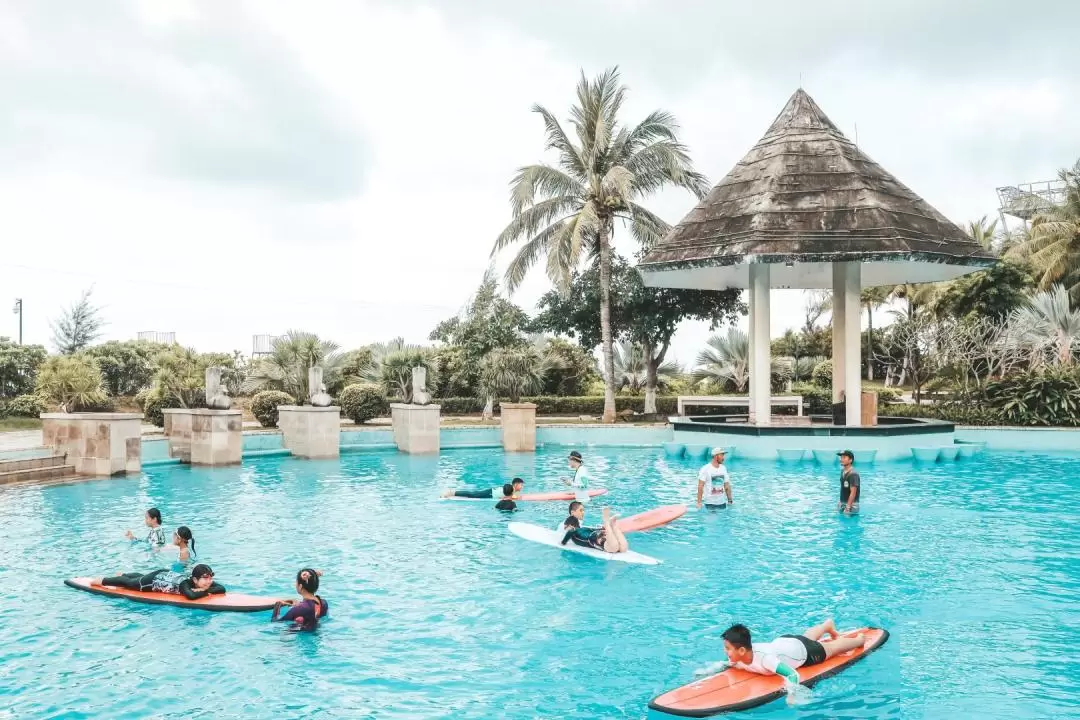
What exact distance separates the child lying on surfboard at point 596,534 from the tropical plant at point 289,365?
59.7 feet

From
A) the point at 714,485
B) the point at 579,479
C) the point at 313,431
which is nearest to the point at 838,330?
the point at 714,485

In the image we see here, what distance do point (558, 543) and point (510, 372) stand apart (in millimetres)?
18617

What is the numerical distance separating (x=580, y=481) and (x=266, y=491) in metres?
6.24

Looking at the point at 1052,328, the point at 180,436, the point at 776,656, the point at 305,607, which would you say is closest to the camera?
the point at 776,656

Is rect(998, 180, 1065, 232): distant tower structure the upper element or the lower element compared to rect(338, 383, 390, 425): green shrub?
upper

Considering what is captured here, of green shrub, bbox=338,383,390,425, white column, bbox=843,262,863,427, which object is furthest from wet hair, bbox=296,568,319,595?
green shrub, bbox=338,383,390,425

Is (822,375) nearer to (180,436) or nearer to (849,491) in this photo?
(849,491)

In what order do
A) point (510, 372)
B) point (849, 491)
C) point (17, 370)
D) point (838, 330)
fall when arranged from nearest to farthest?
1. point (849, 491)
2. point (838, 330)
3. point (510, 372)
4. point (17, 370)

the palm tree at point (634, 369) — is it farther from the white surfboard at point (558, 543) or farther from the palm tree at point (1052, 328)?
the white surfboard at point (558, 543)

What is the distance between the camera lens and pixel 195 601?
8.77 meters

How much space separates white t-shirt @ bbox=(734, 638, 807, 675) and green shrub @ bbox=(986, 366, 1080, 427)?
2125cm

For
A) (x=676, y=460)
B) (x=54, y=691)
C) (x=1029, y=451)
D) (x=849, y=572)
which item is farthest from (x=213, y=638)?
(x=1029, y=451)

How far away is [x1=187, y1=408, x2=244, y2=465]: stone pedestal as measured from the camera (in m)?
19.9

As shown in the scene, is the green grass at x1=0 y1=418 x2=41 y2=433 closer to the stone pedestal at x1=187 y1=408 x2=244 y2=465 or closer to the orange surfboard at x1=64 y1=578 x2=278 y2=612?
the stone pedestal at x1=187 y1=408 x2=244 y2=465
